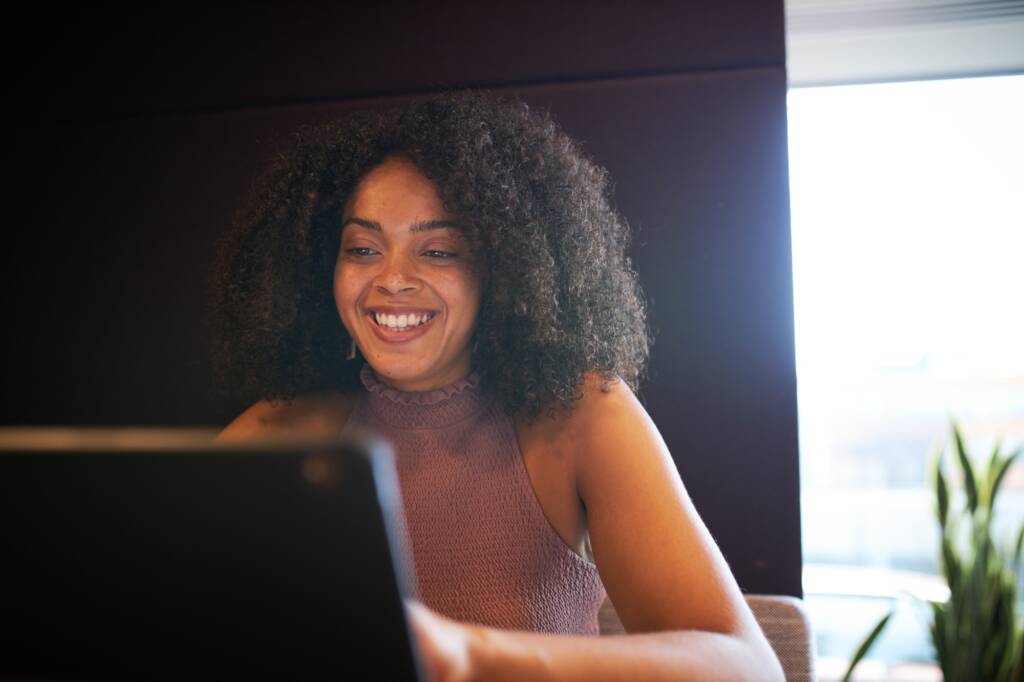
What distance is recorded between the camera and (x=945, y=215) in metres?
2.56

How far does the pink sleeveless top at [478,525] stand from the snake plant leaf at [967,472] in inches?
52.6

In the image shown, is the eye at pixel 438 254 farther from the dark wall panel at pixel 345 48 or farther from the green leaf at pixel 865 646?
the green leaf at pixel 865 646

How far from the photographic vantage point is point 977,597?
2.19m

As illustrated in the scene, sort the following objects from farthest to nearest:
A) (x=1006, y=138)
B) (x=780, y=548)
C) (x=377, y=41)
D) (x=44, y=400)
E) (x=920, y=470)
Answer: (x=920, y=470)
(x=1006, y=138)
(x=44, y=400)
(x=377, y=41)
(x=780, y=548)

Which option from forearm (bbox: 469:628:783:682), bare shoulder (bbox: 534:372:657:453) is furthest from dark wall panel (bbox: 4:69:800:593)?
forearm (bbox: 469:628:783:682)

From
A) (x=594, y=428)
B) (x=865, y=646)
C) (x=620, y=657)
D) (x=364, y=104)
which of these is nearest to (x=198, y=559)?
(x=620, y=657)

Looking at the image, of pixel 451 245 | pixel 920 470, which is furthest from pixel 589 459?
pixel 920 470

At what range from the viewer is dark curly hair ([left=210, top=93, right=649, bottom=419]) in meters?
1.52

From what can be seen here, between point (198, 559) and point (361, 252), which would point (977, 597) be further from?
point (198, 559)

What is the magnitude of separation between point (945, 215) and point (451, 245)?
1.71 meters

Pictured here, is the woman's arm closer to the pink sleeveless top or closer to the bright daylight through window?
the pink sleeveless top

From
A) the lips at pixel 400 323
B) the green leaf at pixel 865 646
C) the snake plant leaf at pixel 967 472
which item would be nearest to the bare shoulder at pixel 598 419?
the lips at pixel 400 323

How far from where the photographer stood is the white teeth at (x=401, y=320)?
150 cm

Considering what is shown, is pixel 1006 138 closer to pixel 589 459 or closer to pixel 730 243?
pixel 730 243
